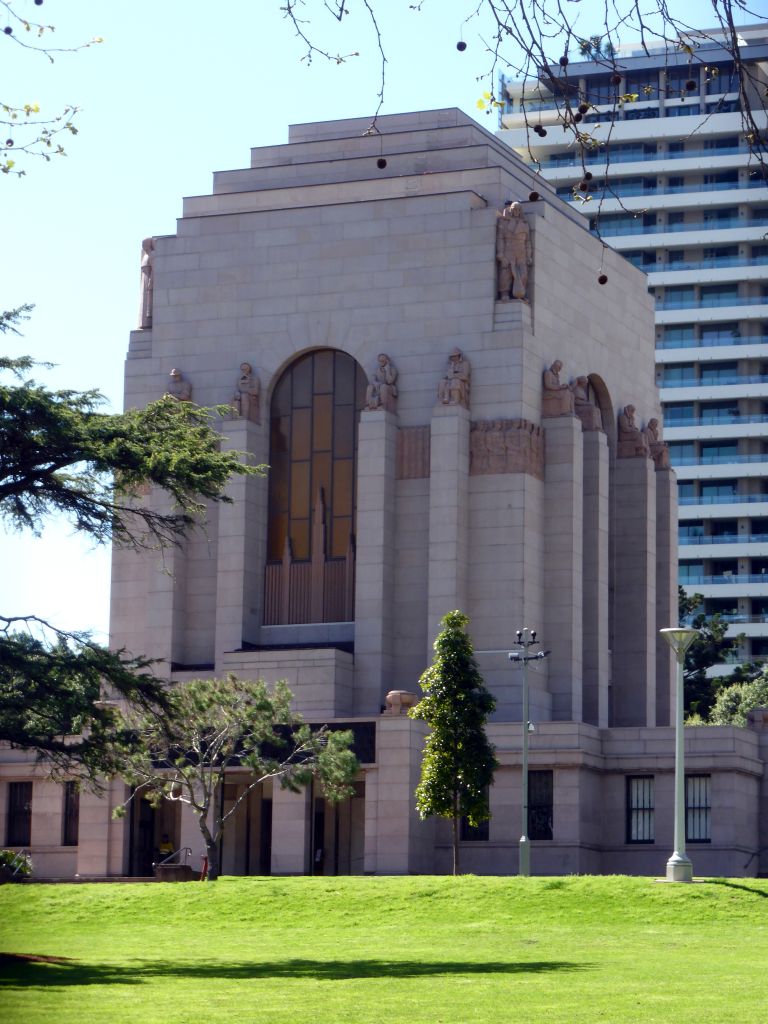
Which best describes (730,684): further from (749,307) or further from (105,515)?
(105,515)

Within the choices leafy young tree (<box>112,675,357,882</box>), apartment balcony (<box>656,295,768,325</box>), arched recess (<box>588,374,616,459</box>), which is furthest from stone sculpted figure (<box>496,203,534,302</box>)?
apartment balcony (<box>656,295,768,325</box>)

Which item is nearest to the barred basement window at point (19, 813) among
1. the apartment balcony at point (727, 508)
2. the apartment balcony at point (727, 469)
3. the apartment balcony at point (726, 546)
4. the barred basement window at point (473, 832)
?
the barred basement window at point (473, 832)

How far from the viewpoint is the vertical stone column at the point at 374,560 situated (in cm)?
6606

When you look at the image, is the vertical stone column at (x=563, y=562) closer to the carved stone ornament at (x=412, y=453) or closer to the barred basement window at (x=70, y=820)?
the carved stone ornament at (x=412, y=453)

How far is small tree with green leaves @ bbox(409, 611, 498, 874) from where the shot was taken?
173ft

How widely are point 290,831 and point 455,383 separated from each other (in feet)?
54.6

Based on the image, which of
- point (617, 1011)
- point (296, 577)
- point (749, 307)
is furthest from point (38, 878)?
point (749, 307)

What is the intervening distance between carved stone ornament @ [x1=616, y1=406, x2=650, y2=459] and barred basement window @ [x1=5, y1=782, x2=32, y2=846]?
27129 millimetres

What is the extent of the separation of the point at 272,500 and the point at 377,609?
7323mm

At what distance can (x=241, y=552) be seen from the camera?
68625 mm

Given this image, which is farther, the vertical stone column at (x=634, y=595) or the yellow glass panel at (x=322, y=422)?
the vertical stone column at (x=634, y=595)

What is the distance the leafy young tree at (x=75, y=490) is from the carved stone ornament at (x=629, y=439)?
1626 inches

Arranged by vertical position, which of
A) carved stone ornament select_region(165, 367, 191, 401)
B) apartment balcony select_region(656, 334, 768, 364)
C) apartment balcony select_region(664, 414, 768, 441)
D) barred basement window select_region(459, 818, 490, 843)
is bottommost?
barred basement window select_region(459, 818, 490, 843)

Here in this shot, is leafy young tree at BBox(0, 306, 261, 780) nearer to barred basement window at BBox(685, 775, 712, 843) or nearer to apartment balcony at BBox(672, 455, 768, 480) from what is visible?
barred basement window at BBox(685, 775, 712, 843)
